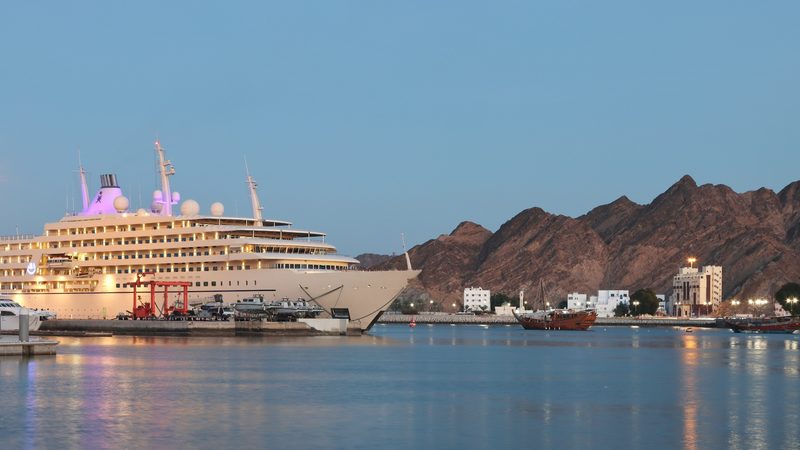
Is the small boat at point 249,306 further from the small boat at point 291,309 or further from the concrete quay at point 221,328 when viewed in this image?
the concrete quay at point 221,328

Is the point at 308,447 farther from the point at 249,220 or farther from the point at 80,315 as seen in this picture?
the point at 80,315

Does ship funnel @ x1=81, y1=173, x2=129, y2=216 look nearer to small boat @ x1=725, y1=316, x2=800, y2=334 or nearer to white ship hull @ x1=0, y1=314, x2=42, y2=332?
white ship hull @ x1=0, y1=314, x2=42, y2=332

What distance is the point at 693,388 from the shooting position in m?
46.4

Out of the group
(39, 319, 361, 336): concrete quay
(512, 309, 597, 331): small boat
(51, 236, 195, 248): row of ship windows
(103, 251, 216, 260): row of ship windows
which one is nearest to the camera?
(39, 319, 361, 336): concrete quay

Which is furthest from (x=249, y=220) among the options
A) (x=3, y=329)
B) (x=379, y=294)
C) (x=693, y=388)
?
(x=693, y=388)

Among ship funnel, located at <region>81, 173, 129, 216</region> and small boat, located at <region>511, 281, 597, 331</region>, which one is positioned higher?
ship funnel, located at <region>81, 173, 129, 216</region>

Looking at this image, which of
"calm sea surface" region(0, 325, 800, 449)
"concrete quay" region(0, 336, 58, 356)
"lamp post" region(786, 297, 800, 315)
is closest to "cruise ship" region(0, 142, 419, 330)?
"calm sea surface" region(0, 325, 800, 449)

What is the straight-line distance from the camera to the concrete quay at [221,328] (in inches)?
3428

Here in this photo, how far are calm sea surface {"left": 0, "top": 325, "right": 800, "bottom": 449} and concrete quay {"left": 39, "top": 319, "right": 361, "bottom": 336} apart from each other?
19.1 metres

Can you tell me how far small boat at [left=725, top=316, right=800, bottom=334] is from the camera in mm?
148125

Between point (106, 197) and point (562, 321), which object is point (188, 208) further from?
point (562, 321)

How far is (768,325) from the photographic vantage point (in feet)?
494

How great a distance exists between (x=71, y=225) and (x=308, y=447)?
265ft

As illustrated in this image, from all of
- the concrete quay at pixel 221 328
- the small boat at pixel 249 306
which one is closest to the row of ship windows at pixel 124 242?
the concrete quay at pixel 221 328
